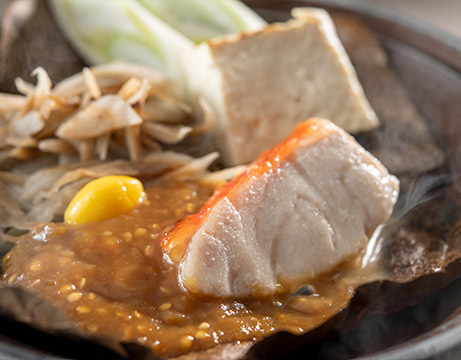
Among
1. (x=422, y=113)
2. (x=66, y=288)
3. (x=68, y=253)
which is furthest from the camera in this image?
(x=422, y=113)

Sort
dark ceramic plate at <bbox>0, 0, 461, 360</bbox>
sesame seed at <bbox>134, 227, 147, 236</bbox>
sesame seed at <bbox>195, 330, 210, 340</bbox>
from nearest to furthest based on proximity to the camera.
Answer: dark ceramic plate at <bbox>0, 0, 461, 360</bbox> < sesame seed at <bbox>195, 330, 210, 340</bbox> < sesame seed at <bbox>134, 227, 147, 236</bbox>

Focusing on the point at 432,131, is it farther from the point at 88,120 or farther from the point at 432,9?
the point at 432,9

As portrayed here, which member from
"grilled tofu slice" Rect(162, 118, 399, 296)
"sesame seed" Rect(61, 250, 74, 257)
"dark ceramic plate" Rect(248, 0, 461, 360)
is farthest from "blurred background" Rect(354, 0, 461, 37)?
"sesame seed" Rect(61, 250, 74, 257)

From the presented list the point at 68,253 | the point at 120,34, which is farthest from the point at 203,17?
the point at 68,253

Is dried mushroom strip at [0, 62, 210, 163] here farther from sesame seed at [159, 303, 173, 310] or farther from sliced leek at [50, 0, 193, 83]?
sesame seed at [159, 303, 173, 310]

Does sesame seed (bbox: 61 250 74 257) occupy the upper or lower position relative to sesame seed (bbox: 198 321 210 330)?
upper

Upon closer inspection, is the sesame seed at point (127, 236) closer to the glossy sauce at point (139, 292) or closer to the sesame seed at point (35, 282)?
the glossy sauce at point (139, 292)

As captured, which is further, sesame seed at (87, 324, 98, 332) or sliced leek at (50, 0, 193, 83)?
sliced leek at (50, 0, 193, 83)

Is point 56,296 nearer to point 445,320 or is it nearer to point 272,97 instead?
point 445,320
